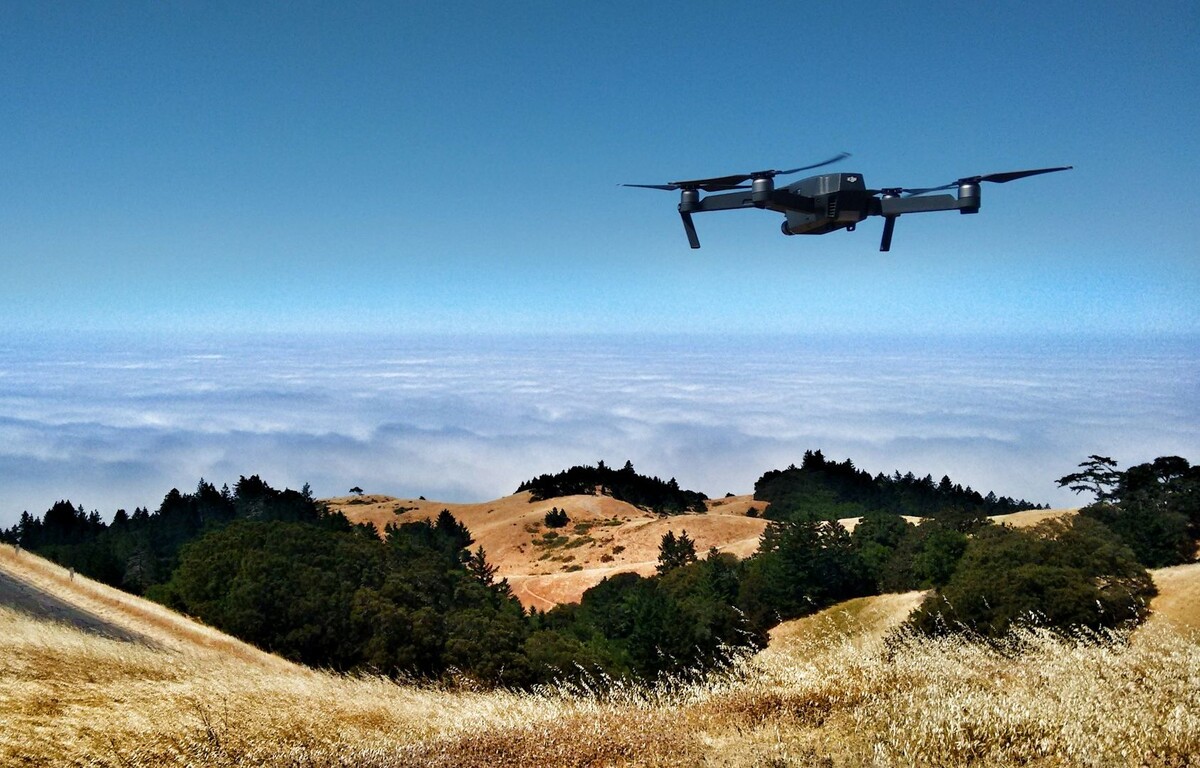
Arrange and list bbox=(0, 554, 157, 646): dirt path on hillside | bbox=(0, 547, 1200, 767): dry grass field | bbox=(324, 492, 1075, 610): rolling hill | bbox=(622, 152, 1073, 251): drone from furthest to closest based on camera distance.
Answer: bbox=(324, 492, 1075, 610): rolling hill < bbox=(0, 554, 157, 646): dirt path on hillside < bbox=(622, 152, 1073, 251): drone < bbox=(0, 547, 1200, 767): dry grass field

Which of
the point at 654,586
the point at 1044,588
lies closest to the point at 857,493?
the point at 654,586

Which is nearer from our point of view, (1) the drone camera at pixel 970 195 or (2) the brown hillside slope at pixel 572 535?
(1) the drone camera at pixel 970 195

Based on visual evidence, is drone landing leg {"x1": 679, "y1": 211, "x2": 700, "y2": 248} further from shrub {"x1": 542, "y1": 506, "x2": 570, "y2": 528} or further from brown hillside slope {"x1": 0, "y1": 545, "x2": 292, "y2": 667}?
shrub {"x1": 542, "y1": 506, "x2": 570, "y2": 528}

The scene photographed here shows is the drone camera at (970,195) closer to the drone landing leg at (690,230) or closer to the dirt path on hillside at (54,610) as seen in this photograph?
the drone landing leg at (690,230)

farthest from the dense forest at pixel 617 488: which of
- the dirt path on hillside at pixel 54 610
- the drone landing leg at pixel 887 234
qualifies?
the drone landing leg at pixel 887 234

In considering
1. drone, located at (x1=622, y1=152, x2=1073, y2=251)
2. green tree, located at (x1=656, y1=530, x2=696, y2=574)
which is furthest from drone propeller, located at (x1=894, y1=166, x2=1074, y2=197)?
green tree, located at (x1=656, y1=530, x2=696, y2=574)
